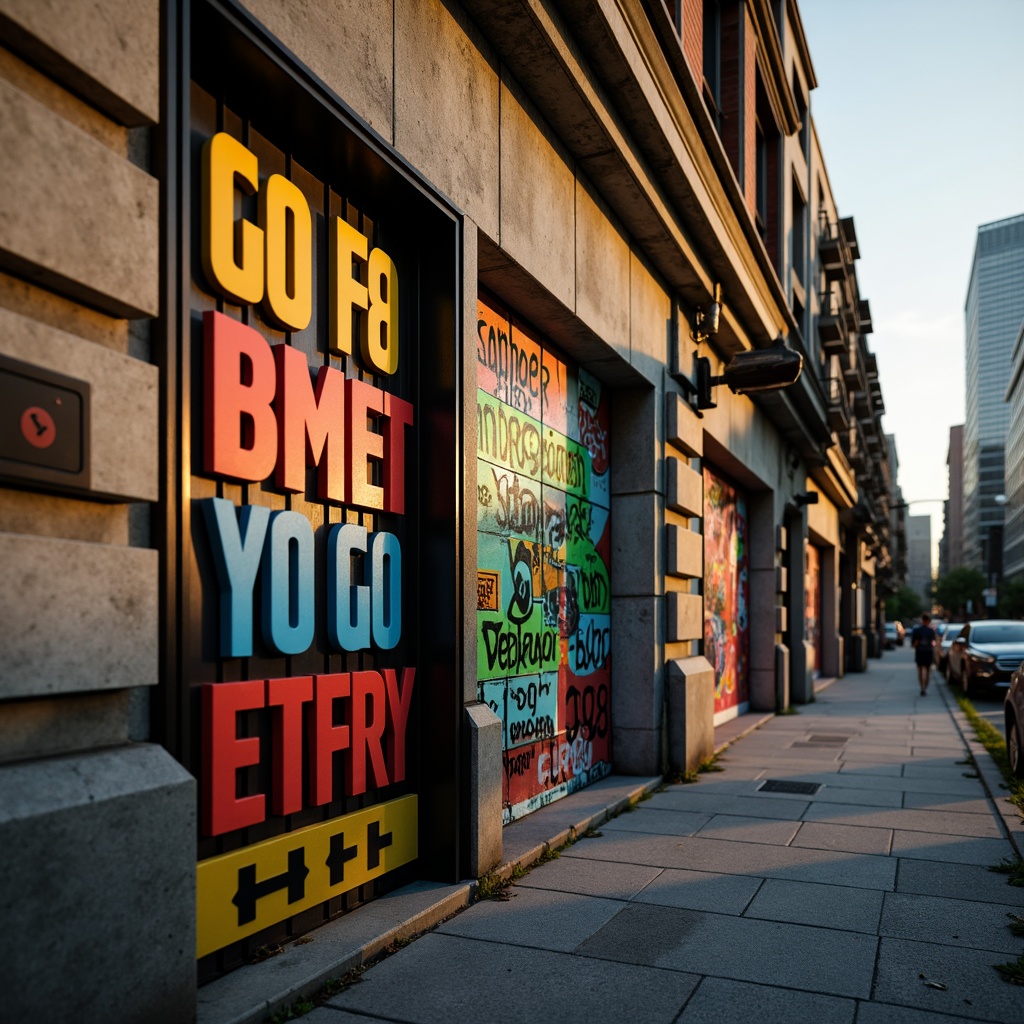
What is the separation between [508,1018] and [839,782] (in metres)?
6.26

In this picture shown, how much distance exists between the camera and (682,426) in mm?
9648

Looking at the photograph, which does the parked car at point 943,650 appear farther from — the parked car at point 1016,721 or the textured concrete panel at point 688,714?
the textured concrete panel at point 688,714

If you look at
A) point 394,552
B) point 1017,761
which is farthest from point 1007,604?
point 394,552

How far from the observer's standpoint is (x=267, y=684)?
12.9 feet

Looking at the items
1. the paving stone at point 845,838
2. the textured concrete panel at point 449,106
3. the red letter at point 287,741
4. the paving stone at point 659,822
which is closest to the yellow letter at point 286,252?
the textured concrete panel at point 449,106

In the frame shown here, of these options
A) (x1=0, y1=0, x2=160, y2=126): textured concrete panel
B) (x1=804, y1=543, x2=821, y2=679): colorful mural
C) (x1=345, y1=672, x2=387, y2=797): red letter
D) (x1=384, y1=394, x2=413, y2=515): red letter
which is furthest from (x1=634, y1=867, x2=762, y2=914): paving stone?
(x1=804, y1=543, x2=821, y2=679): colorful mural

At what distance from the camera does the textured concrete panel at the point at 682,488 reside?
9359mm

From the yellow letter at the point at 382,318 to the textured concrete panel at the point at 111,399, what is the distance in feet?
5.94

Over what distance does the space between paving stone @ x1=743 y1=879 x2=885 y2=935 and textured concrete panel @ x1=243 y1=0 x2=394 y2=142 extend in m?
4.61

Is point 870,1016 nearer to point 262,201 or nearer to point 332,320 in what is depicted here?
point 332,320

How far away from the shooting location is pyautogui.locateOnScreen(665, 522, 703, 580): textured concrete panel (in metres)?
9.33

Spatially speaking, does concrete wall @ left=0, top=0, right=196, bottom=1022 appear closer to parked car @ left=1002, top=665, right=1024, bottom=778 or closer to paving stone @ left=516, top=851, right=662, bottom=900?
paving stone @ left=516, top=851, right=662, bottom=900

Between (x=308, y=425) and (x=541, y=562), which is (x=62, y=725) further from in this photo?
(x=541, y=562)

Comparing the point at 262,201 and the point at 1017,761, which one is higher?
the point at 262,201
